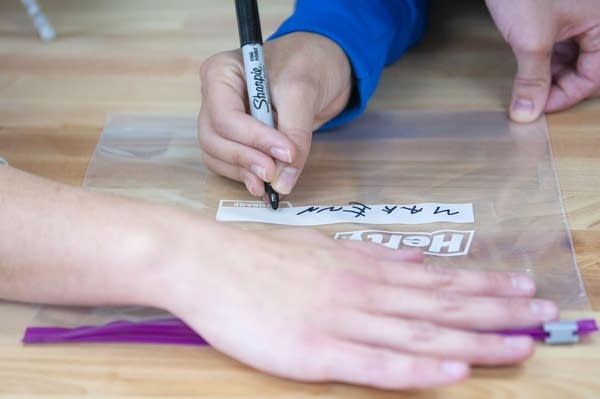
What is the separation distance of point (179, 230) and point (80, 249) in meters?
0.09

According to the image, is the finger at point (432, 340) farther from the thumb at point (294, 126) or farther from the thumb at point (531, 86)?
the thumb at point (531, 86)

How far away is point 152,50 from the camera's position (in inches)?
43.5

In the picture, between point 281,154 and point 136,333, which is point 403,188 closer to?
point 281,154

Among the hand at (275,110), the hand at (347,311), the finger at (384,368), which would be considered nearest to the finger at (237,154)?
the hand at (275,110)

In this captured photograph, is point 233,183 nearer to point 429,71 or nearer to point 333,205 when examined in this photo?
point 333,205

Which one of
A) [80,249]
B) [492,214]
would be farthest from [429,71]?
[80,249]

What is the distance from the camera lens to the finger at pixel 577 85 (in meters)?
0.92

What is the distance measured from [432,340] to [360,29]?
47 cm

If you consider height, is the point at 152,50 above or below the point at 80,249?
below

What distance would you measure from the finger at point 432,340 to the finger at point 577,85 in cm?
41

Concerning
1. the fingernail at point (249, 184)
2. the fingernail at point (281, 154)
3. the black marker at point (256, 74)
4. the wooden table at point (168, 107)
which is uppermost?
the black marker at point (256, 74)

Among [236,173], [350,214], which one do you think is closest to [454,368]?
[350,214]

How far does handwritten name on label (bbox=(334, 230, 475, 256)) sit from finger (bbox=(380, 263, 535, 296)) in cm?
7

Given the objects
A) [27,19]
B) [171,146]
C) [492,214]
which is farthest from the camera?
[27,19]
